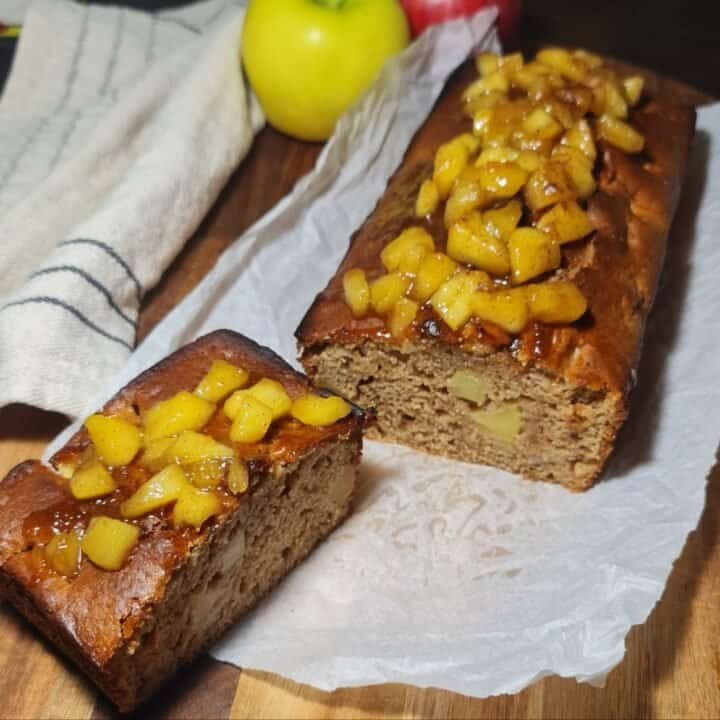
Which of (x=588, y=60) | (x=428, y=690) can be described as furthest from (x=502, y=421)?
(x=588, y=60)

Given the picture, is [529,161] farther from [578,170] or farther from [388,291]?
[388,291]

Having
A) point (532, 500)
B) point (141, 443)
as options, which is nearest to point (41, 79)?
point (141, 443)

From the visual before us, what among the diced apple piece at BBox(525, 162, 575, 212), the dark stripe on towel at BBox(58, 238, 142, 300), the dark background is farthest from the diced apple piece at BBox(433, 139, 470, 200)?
the dark background

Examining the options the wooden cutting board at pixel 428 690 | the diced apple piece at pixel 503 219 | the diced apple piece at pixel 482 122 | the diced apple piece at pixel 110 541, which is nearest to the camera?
the diced apple piece at pixel 110 541

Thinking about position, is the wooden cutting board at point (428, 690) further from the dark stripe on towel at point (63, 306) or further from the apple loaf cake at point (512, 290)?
the dark stripe on towel at point (63, 306)

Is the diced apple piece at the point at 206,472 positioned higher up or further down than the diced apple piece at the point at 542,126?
further down

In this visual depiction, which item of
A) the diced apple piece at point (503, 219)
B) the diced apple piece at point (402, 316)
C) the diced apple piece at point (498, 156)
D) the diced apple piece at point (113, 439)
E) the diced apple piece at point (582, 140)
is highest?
the diced apple piece at point (498, 156)

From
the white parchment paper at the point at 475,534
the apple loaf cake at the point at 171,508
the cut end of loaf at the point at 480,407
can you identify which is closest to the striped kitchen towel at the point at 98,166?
the white parchment paper at the point at 475,534

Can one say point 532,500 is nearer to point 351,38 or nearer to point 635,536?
point 635,536

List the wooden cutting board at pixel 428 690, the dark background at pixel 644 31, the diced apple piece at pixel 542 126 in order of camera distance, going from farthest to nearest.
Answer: the dark background at pixel 644 31 < the diced apple piece at pixel 542 126 < the wooden cutting board at pixel 428 690
